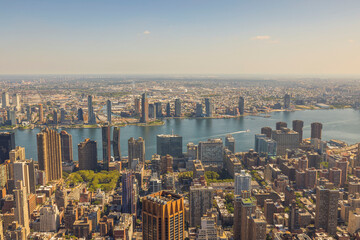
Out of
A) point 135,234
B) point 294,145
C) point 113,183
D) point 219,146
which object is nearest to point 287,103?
point 294,145

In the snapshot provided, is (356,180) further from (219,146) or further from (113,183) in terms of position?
(113,183)

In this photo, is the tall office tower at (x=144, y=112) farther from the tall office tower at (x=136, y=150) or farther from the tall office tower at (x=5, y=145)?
the tall office tower at (x=5, y=145)

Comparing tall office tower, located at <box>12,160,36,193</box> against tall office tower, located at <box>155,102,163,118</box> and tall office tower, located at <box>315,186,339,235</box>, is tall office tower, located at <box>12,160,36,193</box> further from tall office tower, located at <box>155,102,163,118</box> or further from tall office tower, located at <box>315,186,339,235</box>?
tall office tower, located at <box>155,102,163,118</box>

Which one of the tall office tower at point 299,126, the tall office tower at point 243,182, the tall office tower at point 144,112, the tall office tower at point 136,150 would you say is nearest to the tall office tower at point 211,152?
the tall office tower at point 136,150

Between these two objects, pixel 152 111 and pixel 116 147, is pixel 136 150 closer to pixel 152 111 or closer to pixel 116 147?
pixel 116 147

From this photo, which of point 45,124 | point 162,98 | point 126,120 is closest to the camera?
point 45,124

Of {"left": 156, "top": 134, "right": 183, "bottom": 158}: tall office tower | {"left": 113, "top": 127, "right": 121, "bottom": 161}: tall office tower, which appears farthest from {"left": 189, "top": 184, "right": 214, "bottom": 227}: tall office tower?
{"left": 113, "top": 127, "right": 121, "bottom": 161}: tall office tower
